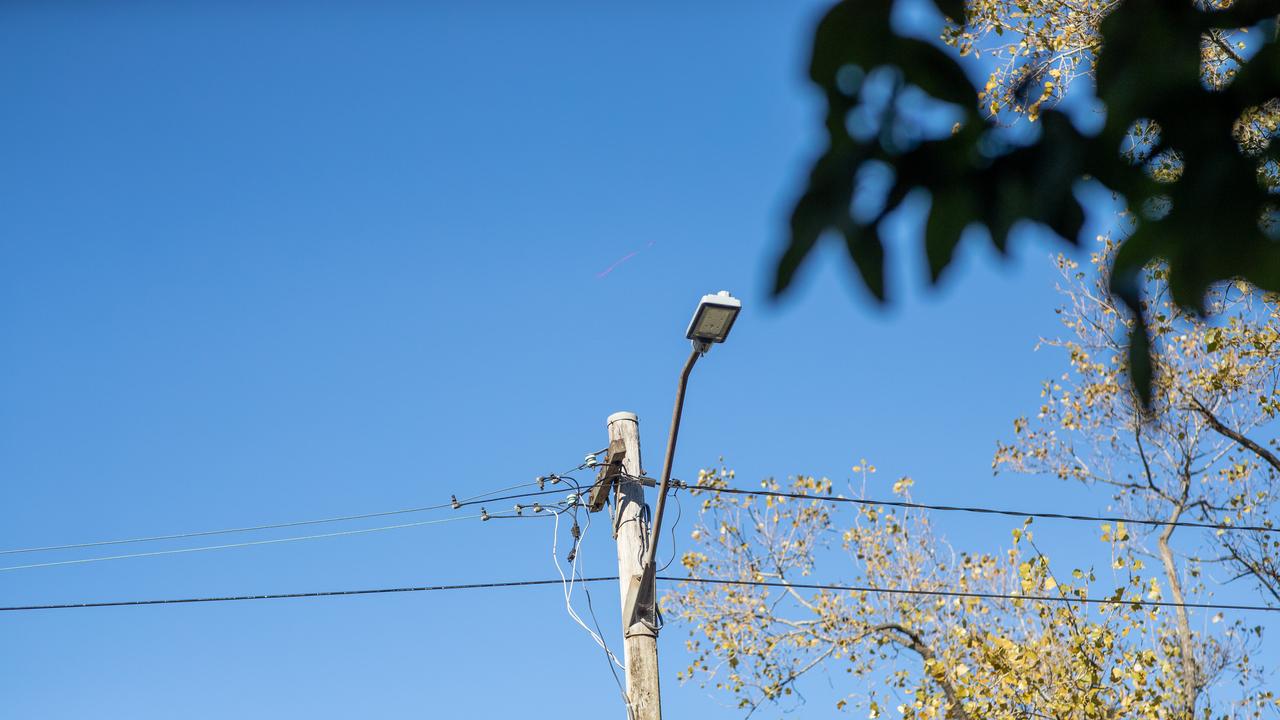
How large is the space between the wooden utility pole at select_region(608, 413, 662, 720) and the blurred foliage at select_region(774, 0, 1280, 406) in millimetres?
7048

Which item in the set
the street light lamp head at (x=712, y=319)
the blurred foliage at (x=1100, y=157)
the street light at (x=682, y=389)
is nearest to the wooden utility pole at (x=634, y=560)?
the street light at (x=682, y=389)

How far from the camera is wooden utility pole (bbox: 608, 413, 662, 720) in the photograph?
8.45 m

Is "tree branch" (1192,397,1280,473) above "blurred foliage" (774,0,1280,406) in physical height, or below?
above

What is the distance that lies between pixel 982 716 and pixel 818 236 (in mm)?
13536

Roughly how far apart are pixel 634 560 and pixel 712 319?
2.13 meters

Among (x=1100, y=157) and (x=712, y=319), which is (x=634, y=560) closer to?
Result: (x=712, y=319)

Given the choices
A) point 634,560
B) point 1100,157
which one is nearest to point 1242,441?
point 634,560

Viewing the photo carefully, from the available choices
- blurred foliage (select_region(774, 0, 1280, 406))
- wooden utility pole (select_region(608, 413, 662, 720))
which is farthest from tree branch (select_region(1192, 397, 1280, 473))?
blurred foliage (select_region(774, 0, 1280, 406))

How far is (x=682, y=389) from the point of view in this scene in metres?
8.25

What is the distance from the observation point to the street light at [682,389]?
7734 millimetres

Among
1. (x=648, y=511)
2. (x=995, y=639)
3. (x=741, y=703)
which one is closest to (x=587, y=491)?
(x=648, y=511)

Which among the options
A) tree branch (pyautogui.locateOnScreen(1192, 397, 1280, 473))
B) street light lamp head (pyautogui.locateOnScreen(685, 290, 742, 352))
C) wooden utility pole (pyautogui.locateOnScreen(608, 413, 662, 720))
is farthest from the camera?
tree branch (pyautogui.locateOnScreen(1192, 397, 1280, 473))

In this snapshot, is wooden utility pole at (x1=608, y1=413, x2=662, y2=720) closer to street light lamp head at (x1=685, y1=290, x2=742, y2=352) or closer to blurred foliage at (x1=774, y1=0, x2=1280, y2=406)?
street light lamp head at (x1=685, y1=290, x2=742, y2=352)

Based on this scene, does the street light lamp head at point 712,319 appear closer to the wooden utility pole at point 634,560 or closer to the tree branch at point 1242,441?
the wooden utility pole at point 634,560
